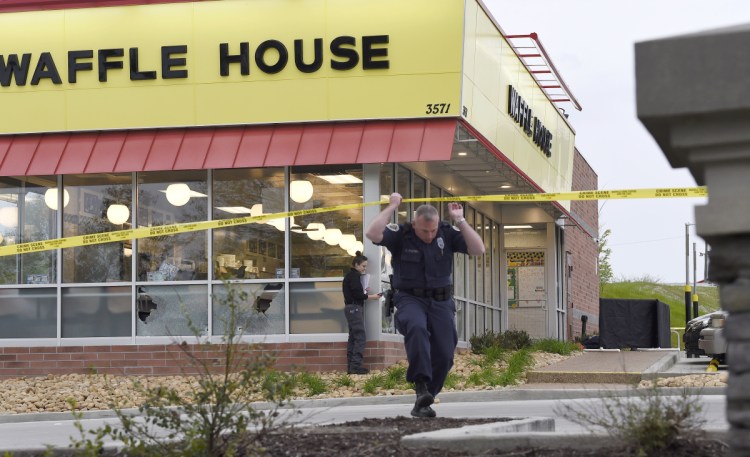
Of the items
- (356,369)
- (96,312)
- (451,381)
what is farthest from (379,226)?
(96,312)

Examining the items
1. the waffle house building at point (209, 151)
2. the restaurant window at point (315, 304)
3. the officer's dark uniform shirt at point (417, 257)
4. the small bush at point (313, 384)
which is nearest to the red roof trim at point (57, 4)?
the waffle house building at point (209, 151)

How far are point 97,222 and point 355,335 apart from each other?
497 centimetres

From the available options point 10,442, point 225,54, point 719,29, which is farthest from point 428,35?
point 719,29

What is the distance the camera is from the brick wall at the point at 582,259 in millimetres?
34406

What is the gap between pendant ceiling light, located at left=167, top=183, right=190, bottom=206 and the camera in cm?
2034

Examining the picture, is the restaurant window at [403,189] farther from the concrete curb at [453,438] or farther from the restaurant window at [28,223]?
the concrete curb at [453,438]

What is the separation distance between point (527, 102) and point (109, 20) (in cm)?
925

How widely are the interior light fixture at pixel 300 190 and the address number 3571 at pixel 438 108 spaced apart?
2325 mm

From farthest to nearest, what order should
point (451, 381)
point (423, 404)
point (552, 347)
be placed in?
point (552, 347) → point (451, 381) → point (423, 404)

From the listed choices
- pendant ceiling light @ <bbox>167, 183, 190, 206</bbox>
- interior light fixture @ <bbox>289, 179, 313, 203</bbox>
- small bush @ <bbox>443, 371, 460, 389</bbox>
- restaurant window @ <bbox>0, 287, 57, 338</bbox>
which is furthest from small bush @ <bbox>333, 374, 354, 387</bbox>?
restaurant window @ <bbox>0, 287, 57, 338</bbox>

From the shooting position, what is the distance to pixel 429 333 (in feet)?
33.8

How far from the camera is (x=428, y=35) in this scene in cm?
1916

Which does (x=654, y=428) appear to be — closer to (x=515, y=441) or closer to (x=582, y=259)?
(x=515, y=441)

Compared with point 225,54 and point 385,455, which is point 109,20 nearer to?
point 225,54
